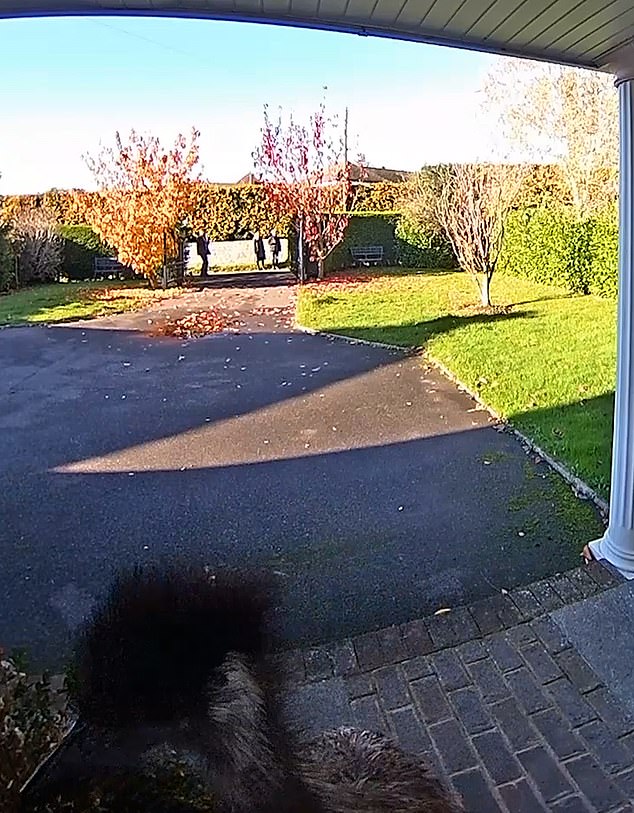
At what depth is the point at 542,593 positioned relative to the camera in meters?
2.55

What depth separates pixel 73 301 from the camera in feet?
38.4

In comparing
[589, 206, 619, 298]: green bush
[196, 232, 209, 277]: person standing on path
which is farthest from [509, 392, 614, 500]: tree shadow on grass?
[196, 232, 209, 277]: person standing on path

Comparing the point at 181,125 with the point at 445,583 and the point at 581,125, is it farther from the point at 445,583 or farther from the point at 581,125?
the point at 445,583

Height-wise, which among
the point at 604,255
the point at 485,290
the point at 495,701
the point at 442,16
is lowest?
the point at 495,701

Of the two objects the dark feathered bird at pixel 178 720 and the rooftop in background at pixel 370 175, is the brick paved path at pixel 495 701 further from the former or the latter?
the rooftop in background at pixel 370 175

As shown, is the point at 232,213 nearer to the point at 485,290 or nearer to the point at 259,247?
the point at 259,247

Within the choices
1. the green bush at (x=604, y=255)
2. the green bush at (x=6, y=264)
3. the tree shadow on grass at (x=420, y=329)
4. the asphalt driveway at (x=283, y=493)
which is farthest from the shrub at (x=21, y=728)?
the green bush at (x=6, y=264)

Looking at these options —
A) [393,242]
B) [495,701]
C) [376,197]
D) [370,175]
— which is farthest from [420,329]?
[370,175]

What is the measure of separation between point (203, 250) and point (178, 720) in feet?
46.9

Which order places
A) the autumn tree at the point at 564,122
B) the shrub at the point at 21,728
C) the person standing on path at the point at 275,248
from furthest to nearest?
the person standing on path at the point at 275,248 → the autumn tree at the point at 564,122 → the shrub at the point at 21,728

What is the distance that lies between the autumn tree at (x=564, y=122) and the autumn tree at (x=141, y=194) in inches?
213

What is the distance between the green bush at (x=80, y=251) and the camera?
14164 mm

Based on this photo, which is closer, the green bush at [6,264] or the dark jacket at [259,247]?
the green bush at [6,264]

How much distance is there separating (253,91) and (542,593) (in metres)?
13.2
